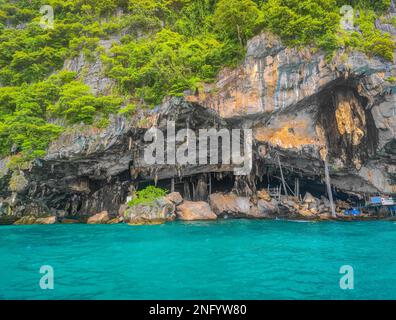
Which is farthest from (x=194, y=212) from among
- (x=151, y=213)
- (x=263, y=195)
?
(x=263, y=195)

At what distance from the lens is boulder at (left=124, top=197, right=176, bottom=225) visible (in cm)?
2097

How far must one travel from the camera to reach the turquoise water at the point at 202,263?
7.46 meters

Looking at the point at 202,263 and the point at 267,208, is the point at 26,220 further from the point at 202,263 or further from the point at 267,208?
the point at 267,208

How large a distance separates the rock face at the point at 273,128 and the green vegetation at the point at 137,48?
96cm

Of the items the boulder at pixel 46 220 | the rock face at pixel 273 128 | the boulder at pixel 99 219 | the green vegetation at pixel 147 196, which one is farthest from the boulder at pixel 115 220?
the boulder at pixel 46 220

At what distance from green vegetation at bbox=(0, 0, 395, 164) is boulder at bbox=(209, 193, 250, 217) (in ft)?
29.5

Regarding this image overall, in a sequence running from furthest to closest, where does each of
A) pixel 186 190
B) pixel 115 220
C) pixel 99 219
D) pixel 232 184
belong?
pixel 232 184
pixel 186 190
pixel 99 219
pixel 115 220

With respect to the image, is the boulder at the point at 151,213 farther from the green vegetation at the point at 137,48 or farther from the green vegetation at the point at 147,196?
the green vegetation at the point at 137,48

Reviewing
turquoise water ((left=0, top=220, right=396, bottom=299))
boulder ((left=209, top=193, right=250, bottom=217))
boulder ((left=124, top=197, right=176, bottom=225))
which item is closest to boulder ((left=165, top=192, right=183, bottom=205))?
boulder ((left=124, top=197, right=176, bottom=225))

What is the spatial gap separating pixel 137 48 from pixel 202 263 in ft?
60.4

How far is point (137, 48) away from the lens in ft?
76.2

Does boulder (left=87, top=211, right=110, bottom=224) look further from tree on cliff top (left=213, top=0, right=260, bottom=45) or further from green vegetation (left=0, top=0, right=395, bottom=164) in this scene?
tree on cliff top (left=213, top=0, right=260, bottom=45)

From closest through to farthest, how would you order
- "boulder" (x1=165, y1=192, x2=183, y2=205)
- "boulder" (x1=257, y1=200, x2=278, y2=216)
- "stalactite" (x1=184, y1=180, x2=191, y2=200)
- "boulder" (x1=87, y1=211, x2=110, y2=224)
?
"boulder" (x1=87, y1=211, x2=110, y2=224) → "boulder" (x1=165, y1=192, x2=183, y2=205) → "boulder" (x1=257, y1=200, x2=278, y2=216) → "stalactite" (x1=184, y1=180, x2=191, y2=200)

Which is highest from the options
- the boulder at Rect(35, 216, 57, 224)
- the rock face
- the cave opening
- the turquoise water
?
the rock face
